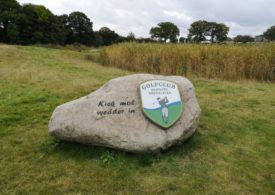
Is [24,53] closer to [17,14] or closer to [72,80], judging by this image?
[72,80]

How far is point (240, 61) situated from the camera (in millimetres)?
9023

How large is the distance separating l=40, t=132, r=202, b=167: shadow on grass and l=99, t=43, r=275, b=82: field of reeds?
5.20 m

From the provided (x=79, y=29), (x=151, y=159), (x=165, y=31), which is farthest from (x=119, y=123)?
(x=79, y=29)

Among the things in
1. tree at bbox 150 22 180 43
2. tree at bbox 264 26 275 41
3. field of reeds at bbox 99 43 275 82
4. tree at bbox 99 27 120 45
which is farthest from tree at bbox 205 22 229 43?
tree at bbox 99 27 120 45

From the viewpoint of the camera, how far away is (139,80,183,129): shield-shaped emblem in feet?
13.0

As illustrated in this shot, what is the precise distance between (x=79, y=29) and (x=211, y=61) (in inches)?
1184

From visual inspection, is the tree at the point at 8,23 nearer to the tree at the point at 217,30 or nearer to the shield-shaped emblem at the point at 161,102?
the tree at the point at 217,30

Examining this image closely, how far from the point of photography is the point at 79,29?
3756 centimetres

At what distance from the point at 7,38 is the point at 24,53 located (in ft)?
52.4

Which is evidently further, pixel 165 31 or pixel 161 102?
pixel 165 31

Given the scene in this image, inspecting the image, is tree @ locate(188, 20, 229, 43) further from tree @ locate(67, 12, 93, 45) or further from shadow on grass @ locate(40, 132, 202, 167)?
shadow on grass @ locate(40, 132, 202, 167)

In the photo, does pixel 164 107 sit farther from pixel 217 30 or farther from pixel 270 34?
pixel 217 30

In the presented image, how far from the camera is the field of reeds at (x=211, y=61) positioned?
8938mm

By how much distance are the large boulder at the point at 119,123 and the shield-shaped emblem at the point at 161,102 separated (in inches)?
2.4
